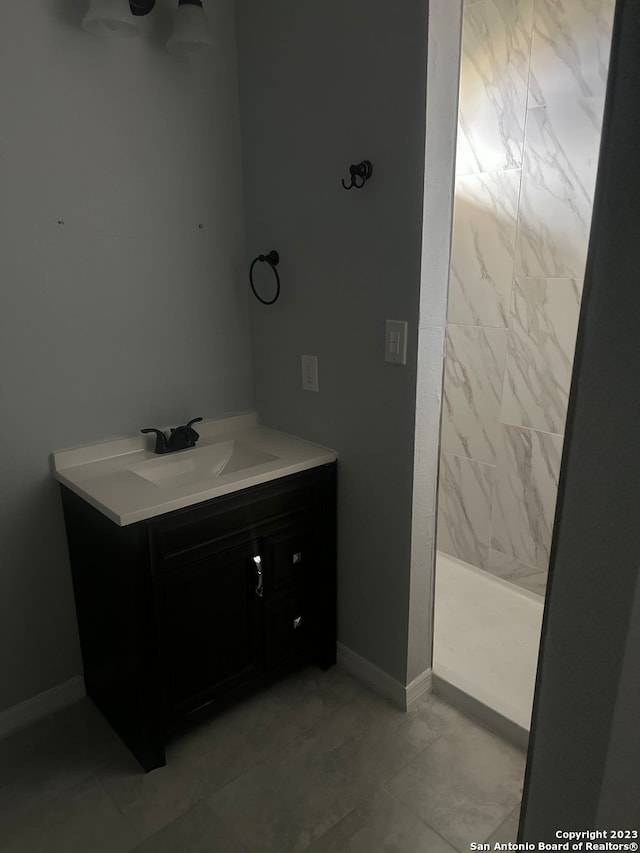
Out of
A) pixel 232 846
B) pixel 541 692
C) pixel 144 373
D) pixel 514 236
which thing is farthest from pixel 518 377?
pixel 541 692

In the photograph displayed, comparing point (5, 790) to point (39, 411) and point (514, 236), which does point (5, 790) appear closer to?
point (39, 411)

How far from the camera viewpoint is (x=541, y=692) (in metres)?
0.44

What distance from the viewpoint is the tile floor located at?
5.12ft

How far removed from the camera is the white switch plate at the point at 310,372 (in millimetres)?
2064

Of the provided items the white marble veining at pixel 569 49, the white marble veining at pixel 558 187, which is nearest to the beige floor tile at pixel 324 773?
the white marble veining at pixel 558 187

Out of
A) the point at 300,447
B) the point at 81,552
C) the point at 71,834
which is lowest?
the point at 71,834

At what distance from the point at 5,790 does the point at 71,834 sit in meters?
0.29

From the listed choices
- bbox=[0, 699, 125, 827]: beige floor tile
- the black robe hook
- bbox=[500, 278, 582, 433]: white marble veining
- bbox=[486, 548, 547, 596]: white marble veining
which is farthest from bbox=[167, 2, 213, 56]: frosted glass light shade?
bbox=[486, 548, 547, 596]: white marble veining

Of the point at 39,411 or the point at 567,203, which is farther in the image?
the point at 567,203

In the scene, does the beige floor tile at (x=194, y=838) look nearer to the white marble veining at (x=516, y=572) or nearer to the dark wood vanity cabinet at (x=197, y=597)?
the dark wood vanity cabinet at (x=197, y=597)

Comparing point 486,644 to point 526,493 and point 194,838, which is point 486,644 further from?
point 194,838

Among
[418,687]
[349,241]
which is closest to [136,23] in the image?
[349,241]

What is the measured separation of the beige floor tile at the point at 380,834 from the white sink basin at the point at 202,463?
108 centimetres

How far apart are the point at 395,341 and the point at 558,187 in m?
1.13
